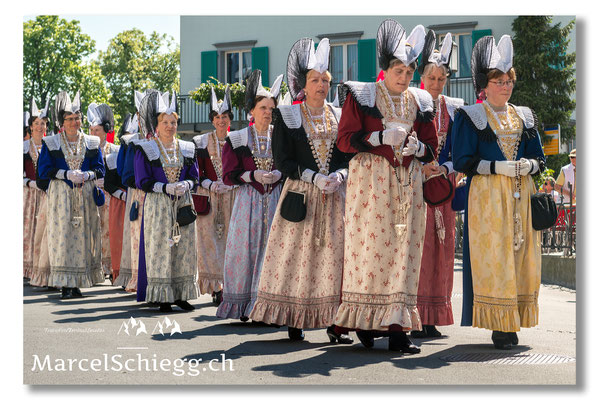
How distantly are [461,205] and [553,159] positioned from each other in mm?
4779

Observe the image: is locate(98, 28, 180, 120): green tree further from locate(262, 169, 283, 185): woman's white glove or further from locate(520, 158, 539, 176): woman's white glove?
locate(520, 158, 539, 176): woman's white glove

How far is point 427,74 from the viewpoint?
7.75m

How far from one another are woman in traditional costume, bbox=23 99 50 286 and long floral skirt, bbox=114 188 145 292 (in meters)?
0.91

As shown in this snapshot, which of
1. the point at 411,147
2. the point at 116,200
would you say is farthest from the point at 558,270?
the point at 116,200

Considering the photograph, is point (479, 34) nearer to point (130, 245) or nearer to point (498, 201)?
point (498, 201)

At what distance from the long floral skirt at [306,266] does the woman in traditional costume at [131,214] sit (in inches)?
97.6

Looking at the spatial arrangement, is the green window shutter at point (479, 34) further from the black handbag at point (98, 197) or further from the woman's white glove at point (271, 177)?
the black handbag at point (98, 197)

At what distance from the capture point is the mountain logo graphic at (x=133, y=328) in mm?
6727

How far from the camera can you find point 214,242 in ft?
33.7

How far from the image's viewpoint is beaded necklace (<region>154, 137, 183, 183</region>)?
9133 mm

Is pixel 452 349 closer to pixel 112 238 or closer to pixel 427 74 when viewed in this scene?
pixel 427 74

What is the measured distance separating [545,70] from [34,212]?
6834 millimetres

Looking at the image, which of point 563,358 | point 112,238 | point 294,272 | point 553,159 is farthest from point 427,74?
point 112,238

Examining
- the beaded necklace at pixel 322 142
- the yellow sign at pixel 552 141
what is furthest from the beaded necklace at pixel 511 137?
the yellow sign at pixel 552 141
